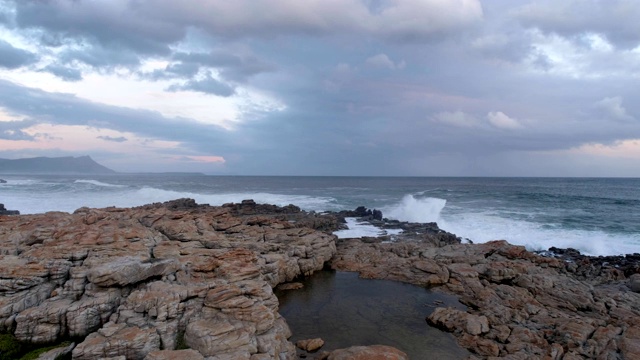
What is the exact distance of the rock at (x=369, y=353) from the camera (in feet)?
42.1

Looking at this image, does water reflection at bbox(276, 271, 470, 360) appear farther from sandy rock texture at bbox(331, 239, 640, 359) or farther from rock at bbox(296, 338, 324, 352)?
sandy rock texture at bbox(331, 239, 640, 359)

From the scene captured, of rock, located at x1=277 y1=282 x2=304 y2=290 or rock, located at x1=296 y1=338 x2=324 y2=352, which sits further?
rock, located at x1=277 y1=282 x2=304 y2=290

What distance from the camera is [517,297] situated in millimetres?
18594

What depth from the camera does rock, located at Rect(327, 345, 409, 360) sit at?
42.1ft

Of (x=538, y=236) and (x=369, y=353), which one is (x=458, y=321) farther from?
(x=538, y=236)

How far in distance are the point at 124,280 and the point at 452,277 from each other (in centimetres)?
1825

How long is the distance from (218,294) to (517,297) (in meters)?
15.3

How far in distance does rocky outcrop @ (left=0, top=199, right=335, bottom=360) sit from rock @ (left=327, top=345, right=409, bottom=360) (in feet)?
5.97

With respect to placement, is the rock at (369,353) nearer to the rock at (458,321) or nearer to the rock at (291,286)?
the rock at (458,321)

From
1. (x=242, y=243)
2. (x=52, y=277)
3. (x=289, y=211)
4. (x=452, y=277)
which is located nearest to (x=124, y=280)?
(x=52, y=277)

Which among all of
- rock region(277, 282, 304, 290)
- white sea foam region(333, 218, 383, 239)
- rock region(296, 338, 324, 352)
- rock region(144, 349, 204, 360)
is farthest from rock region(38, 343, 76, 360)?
white sea foam region(333, 218, 383, 239)

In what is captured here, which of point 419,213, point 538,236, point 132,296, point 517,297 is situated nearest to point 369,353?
point 132,296

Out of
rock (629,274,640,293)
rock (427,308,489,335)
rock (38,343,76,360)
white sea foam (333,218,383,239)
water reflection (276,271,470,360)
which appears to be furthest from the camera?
white sea foam (333,218,383,239)

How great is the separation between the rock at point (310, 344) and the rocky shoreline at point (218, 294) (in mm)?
429
